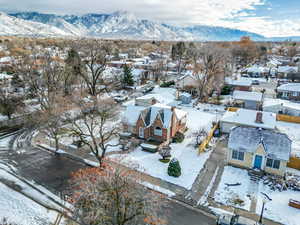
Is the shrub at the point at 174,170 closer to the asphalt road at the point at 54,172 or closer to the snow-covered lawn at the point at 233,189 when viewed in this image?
the asphalt road at the point at 54,172

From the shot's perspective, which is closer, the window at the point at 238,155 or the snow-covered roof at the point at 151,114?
the window at the point at 238,155

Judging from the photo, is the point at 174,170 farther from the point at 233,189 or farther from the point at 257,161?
the point at 257,161

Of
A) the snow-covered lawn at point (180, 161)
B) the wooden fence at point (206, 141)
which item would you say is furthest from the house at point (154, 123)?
the wooden fence at point (206, 141)

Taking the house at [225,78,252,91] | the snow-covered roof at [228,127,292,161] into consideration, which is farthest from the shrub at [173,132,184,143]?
the house at [225,78,252,91]

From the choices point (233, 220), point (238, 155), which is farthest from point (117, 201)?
point (238, 155)

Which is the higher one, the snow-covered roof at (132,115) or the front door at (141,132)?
the snow-covered roof at (132,115)

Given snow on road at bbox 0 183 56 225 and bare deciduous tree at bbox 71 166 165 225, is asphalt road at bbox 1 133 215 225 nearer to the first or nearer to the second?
snow on road at bbox 0 183 56 225

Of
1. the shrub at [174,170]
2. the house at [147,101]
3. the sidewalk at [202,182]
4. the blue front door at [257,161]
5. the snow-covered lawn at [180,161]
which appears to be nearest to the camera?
the sidewalk at [202,182]
